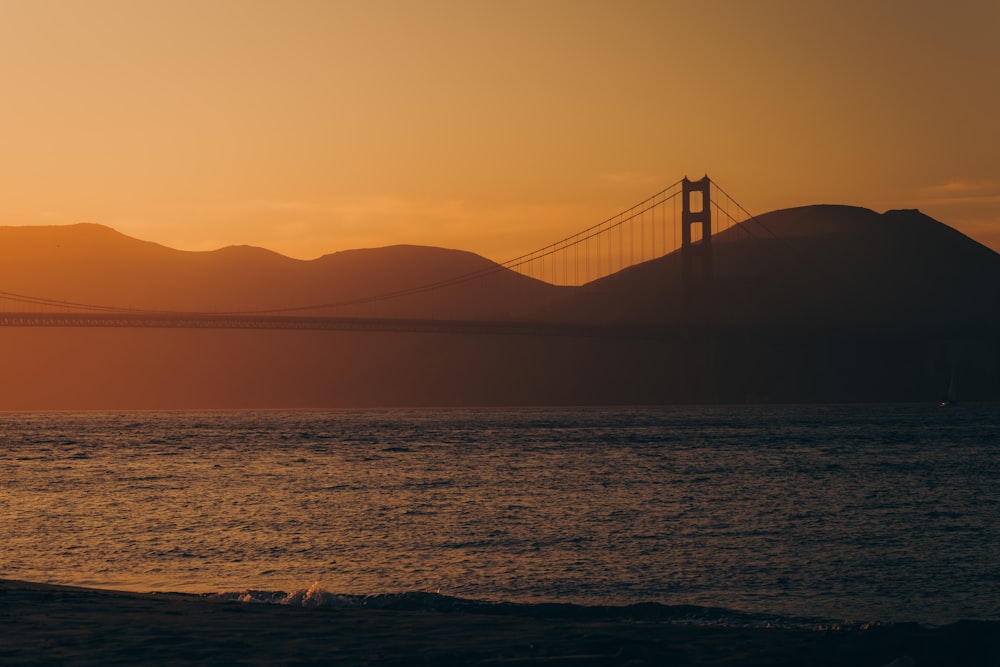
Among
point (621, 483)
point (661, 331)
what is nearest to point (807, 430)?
point (661, 331)

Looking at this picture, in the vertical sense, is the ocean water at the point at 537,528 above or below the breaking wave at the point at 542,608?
below

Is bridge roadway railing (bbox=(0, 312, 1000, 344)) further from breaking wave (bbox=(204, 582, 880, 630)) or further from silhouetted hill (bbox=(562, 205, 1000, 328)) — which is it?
breaking wave (bbox=(204, 582, 880, 630))

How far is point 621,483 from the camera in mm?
33562

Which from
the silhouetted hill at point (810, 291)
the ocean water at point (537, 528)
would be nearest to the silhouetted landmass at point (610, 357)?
the silhouetted hill at point (810, 291)

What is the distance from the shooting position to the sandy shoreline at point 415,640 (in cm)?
1025

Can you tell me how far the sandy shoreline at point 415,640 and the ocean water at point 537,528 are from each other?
173 centimetres

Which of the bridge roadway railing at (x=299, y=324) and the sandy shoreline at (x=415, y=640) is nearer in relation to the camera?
the sandy shoreline at (x=415, y=640)

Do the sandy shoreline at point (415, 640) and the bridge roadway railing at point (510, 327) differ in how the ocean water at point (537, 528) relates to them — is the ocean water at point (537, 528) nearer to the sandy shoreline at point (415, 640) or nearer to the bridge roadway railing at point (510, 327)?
the sandy shoreline at point (415, 640)

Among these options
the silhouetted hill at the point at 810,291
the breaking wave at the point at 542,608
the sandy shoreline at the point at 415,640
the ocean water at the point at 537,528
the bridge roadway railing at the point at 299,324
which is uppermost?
the silhouetted hill at the point at 810,291

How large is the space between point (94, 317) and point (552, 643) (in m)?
75.3

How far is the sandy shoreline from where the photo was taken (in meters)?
10.2

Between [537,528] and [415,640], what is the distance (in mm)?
11356

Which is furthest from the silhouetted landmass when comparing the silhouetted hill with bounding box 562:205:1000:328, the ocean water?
the ocean water

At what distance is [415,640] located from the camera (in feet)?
36.9
